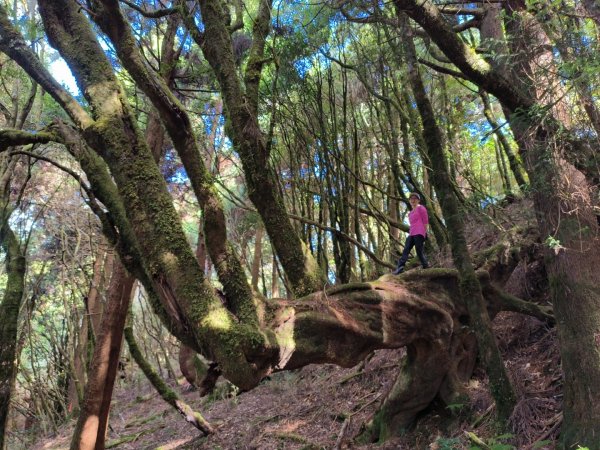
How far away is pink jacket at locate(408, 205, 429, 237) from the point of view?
720 centimetres

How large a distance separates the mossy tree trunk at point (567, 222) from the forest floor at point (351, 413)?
0.60 meters

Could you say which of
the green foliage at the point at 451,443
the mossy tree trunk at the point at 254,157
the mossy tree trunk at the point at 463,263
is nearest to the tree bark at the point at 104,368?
the mossy tree trunk at the point at 254,157

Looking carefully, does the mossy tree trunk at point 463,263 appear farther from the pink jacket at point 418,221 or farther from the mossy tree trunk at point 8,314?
the mossy tree trunk at point 8,314

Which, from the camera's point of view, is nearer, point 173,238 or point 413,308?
point 173,238

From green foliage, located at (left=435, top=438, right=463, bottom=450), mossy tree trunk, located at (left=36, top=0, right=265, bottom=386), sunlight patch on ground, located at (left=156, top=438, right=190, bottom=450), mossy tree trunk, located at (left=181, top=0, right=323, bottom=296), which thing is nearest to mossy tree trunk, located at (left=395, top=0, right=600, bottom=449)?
green foliage, located at (left=435, top=438, right=463, bottom=450)

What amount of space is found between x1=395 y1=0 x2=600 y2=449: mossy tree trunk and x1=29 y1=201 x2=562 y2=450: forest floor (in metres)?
0.60

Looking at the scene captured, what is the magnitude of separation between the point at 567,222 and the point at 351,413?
14.1ft

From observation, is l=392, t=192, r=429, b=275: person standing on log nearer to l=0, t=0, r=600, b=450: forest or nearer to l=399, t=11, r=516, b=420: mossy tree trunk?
l=0, t=0, r=600, b=450: forest

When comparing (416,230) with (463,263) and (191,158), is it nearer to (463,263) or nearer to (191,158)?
(463,263)

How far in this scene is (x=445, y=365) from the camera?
5.53 m

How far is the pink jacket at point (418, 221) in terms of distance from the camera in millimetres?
7195

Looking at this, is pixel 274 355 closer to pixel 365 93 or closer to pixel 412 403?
pixel 412 403

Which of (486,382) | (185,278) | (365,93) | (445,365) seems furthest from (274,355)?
(365,93)

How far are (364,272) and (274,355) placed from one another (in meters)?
5.80
